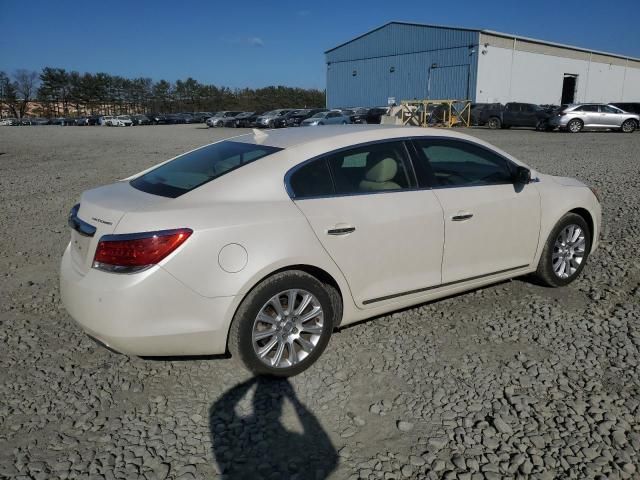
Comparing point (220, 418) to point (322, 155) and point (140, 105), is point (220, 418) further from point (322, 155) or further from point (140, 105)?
point (140, 105)

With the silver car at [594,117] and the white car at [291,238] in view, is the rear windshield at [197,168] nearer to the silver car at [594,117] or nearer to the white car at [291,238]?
the white car at [291,238]

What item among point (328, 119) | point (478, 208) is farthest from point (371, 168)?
point (328, 119)

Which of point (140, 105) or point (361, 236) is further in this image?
point (140, 105)

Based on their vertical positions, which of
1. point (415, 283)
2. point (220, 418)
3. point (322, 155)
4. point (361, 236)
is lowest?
point (220, 418)

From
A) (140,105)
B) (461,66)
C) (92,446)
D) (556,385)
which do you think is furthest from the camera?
(140,105)

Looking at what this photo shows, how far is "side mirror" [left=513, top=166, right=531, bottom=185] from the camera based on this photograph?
4301mm

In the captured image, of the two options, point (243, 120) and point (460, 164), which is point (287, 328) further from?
point (243, 120)

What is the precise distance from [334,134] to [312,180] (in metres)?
0.51

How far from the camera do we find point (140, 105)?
3907 inches

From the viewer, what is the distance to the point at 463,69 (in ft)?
140

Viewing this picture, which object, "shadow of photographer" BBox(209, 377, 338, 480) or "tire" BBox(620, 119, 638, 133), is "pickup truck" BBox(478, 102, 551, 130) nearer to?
"tire" BBox(620, 119, 638, 133)

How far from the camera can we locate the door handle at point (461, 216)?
3.93 metres

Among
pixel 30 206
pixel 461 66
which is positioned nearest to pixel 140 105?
pixel 461 66

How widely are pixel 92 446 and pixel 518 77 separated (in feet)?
159
